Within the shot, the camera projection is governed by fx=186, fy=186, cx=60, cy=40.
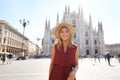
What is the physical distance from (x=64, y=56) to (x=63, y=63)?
103 millimetres

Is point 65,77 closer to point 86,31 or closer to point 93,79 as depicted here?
point 93,79

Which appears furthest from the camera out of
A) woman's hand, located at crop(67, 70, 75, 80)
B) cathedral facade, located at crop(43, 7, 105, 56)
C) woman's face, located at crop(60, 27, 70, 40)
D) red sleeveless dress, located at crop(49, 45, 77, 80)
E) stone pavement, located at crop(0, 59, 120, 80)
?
cathedral facade, located at crop(43, 7, 105, 56)

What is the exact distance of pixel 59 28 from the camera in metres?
2.81

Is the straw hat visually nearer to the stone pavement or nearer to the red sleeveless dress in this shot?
the red sleeveless dress

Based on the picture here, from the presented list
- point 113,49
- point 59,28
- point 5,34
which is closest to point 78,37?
point 5,34

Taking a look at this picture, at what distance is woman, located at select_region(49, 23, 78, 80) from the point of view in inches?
105

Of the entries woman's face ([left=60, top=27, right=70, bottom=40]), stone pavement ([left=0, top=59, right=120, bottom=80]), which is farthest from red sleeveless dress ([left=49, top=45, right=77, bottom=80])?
stone pavement ([left=0, top=59, right=120, bottom=80])

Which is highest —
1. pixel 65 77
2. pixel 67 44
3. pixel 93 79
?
pixel 67 44

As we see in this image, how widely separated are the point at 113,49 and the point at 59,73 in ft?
351

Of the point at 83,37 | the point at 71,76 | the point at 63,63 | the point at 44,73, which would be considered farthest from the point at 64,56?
the point at 83,37

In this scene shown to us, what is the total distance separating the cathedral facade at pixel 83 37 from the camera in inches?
2748

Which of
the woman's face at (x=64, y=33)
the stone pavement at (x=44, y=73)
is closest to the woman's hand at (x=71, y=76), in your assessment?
the woman's face at (x=64, y=33)

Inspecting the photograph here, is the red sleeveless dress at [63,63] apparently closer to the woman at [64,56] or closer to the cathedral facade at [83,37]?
the woman at [64,56]

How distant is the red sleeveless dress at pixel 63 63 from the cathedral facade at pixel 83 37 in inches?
2586
